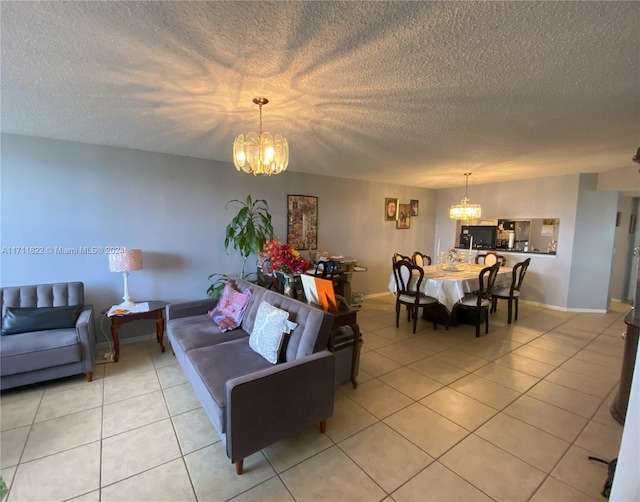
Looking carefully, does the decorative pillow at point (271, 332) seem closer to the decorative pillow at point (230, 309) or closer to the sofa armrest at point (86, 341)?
the decorative pillow at point (230, 309)

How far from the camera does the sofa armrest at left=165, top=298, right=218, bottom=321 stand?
3.12 meters

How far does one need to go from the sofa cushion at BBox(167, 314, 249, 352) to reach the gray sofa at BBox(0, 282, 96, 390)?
0.73 meters

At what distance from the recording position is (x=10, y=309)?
2678 mm

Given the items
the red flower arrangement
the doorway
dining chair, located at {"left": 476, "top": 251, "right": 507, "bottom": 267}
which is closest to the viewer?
the red flower arrangement

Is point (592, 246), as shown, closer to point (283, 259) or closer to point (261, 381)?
point (283, 259)

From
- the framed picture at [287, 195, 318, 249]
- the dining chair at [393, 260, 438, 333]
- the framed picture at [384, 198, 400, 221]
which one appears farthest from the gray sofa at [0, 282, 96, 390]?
the framed picture at [384, 198, 400, 221]

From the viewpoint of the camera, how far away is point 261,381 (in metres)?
1.68

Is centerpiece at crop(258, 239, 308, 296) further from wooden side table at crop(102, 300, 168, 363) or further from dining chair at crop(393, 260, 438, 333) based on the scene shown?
dining chair at crop(393, 260, 438, 333)

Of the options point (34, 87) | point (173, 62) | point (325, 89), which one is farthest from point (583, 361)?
point (34, 87)

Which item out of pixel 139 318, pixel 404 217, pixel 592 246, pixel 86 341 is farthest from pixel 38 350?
pixel 592 246

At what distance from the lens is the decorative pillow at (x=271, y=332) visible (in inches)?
84.6

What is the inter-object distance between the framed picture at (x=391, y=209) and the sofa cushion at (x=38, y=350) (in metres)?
5.25

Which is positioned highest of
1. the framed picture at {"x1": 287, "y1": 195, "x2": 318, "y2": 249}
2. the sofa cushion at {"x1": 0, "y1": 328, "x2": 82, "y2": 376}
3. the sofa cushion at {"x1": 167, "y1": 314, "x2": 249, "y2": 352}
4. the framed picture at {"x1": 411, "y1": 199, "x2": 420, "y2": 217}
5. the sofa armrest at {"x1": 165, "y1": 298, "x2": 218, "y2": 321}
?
the framed picture at {"x1": 411, "y1": 199, "x2": 420, "y2": 217}

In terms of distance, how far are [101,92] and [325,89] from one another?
1.55 metres
